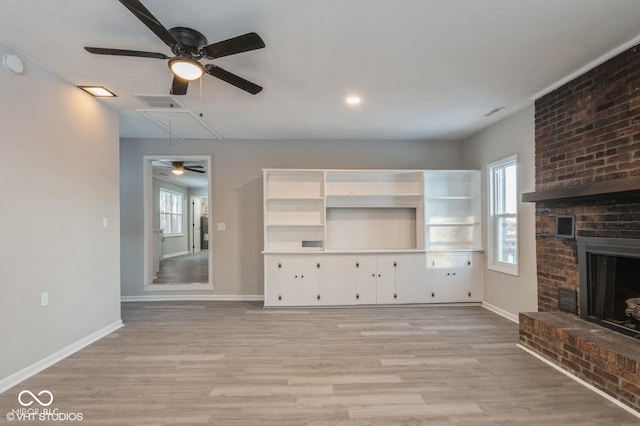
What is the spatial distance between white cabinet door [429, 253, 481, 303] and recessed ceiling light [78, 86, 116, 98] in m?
4.56

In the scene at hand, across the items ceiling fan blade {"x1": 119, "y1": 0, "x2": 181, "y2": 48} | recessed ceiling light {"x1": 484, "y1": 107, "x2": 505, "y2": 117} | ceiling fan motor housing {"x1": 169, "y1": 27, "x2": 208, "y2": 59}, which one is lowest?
ceiling fan blade {"x1": 119, "y1": 0, "x2": 181, "y2": 48}

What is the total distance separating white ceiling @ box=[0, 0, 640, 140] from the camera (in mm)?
1975

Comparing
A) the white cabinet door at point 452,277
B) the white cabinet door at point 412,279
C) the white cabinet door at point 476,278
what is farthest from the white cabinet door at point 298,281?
the white cabinet door at point 476,278

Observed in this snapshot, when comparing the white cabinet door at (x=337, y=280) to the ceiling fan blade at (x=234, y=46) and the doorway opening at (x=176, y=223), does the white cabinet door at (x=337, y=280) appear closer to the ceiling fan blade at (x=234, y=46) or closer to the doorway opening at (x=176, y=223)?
the doorway opening at (x=176, y=223)

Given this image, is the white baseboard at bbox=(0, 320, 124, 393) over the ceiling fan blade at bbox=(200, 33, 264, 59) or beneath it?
beneath

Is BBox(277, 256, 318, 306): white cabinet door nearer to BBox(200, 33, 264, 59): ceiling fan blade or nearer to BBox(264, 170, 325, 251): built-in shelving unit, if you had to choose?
BBox(264, 170, 325, 251): built-in shelving unit

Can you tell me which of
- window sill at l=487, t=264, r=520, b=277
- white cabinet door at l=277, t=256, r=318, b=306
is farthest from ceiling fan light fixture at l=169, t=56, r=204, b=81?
window sill at l=487, t=264, r=520, b=277

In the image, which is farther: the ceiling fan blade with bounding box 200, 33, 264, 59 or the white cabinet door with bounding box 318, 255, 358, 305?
the white cabinet door with bounding box 318, 255, 358, 305

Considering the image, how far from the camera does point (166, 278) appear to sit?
6430mm

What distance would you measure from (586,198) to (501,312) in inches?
79.0

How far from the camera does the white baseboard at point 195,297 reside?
493 cm

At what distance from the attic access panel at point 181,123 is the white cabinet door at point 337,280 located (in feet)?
8.42

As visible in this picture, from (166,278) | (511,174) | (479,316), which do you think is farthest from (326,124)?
(166,278)

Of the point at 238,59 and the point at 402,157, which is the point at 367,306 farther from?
the point at 238,59
